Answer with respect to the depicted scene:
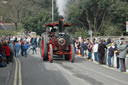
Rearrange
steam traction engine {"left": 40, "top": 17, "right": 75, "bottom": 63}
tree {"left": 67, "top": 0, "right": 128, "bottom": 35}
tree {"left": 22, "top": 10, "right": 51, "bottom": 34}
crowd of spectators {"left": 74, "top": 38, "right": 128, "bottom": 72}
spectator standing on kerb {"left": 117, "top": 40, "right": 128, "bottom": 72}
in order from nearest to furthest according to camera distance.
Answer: spectator standing on kerb {"left": 117, "top": 40, "right": 128, "bottom": 72}
crowd of spectators {"left": 74, "top": 38, "right": 128, "bottom": 72}
steam traction engine {"left": 40, "top": 17, "right": 75, "bottom": 63}
tree {"left": 67, "top": 0, "right": 128, "bottom": 35}
tree {"left": 22, "top": 10, "right": 51, "bottom": 34}

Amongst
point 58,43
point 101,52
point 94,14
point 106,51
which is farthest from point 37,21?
point 101,52

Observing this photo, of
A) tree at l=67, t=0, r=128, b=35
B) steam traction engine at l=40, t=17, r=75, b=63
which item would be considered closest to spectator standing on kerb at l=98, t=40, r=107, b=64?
steam traction engine at l=40, t=17, r=75, b=63

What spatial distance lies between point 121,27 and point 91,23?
6.26 m

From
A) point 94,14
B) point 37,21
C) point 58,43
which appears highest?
point 94,14

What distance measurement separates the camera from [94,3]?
46.2 meters

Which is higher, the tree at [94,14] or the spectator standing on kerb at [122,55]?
the tree at [94,14]

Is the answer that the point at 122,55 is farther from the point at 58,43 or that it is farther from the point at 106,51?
the point at 58,43

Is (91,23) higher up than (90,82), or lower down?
higher up

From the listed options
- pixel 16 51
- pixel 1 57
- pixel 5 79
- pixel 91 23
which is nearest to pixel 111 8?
pixel 91 23

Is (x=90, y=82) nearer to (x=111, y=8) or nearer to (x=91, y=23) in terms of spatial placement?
(x=111, y=8)

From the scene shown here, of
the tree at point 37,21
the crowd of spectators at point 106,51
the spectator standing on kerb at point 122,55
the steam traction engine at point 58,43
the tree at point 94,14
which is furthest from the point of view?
the tree at point 37,21

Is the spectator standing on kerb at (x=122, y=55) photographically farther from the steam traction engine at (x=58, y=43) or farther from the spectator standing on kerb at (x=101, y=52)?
the steam traction engine at (x=58, y=43)

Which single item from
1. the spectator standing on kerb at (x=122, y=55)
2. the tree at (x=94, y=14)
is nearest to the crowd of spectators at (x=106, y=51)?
the spectator standing on kerb at (x=122, y=55)

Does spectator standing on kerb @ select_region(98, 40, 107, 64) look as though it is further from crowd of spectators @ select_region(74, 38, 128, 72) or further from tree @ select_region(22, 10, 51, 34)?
tree @ select_region(22, 10, 51, 34)
